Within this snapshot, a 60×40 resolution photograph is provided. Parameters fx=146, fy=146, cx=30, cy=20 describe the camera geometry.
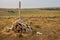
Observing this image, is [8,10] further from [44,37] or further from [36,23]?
[44,37]

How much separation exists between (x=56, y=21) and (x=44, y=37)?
1.31 feet

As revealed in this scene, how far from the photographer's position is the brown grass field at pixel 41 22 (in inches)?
46.3

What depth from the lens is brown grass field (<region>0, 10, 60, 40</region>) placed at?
118 cm

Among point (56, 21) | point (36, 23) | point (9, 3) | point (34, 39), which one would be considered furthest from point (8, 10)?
point (34, 39)

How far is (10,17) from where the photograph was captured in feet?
5.28

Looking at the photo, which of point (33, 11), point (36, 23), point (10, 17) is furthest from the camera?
point (33, 11)

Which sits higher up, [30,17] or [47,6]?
[47,6]

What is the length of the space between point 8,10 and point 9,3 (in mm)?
96

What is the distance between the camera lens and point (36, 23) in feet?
4.78

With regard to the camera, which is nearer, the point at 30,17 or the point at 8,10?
the point at 30,17

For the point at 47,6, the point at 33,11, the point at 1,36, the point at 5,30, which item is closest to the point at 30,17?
the point at 33,11

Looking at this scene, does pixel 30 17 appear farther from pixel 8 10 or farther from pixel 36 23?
pixel 8 10

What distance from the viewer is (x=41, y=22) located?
1.49m

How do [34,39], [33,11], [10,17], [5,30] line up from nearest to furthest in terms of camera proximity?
[34,39]
[5,30]
[10,17]
[33,11]
